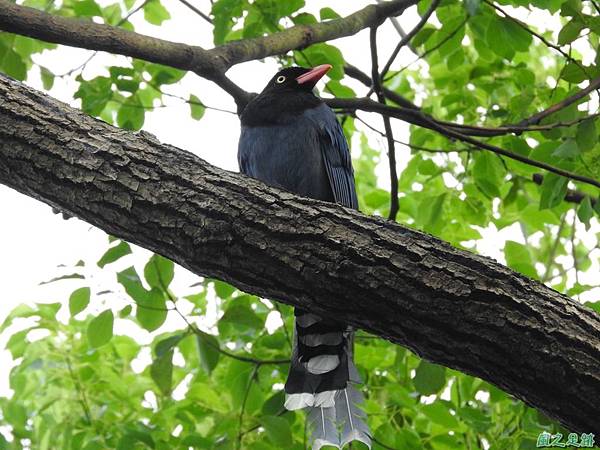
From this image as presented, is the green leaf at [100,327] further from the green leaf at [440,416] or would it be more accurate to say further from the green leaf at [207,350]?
the green leaf at [440,416]

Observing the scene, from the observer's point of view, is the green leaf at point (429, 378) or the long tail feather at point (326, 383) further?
the green leaf at point (429, 378)

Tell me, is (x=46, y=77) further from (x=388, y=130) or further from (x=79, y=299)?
(x=388, y=130)

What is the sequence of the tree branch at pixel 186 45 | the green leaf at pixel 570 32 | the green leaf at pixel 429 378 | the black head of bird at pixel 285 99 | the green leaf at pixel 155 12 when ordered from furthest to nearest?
the green leaf at pixel 155 12, the black head of bird at pixel 285 99, the green leaf at pixel 429 378, the green leaf at pixel 570 32, the tree branch at pixel 186 45

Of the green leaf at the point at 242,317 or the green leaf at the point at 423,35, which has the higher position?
the green leaf at the point at 423,35

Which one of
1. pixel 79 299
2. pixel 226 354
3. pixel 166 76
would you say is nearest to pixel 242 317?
pixel 226 354

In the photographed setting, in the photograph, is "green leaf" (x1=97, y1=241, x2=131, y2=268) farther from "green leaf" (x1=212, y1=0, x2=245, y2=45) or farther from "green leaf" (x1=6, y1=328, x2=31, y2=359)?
"green leaf" (x1=212, y1=0, x2=245, y2=45)

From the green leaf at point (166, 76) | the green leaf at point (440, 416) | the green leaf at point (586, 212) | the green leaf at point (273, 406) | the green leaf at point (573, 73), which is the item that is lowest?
the green leaf at point (273, 406)

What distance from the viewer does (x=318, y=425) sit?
4.16 meters

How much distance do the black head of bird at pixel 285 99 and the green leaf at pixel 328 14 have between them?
30 cm

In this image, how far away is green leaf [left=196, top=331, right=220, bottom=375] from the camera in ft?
15.3

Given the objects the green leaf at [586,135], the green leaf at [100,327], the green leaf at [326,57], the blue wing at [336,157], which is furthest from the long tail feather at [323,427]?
the green leaf at [326,57]

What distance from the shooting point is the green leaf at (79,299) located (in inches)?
183

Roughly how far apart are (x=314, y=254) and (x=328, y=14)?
92.6 inches

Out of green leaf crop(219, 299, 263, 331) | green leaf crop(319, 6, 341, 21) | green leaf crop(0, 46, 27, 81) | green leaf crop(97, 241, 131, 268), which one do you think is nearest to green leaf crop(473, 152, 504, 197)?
green leaf crop(319, 6, 341, 21)
